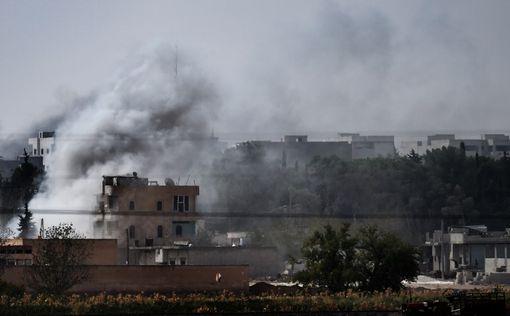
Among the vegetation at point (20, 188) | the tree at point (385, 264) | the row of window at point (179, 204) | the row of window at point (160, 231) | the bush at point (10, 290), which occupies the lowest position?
the bush at point (10, 290)

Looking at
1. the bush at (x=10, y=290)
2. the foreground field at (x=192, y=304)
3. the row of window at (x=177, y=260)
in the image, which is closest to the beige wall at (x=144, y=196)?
the row of window at (x=177, y=260)

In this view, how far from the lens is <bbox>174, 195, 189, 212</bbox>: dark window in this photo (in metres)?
120

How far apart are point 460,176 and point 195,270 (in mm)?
90976

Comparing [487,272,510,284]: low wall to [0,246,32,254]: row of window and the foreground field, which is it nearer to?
the foreground field

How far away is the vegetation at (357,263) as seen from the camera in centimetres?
9156

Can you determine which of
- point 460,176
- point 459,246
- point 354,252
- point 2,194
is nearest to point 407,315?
point 354,252

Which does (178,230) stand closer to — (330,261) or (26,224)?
(26,224)

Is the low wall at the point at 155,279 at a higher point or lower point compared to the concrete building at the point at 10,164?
lower

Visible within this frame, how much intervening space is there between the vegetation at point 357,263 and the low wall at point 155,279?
4327 millimetres

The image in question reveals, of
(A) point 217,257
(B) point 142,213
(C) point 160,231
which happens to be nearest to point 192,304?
(A) point 217,257

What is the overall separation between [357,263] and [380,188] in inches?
3248

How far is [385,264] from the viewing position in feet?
306

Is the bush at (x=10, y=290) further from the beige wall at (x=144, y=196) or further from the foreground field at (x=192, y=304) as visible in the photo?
the beige wall at (x=144, y=196)

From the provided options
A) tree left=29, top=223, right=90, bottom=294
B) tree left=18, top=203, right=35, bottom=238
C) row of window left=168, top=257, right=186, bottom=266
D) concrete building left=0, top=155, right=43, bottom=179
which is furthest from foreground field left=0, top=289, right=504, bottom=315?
concrete building left=0, top=155, right=43, bottom=179
